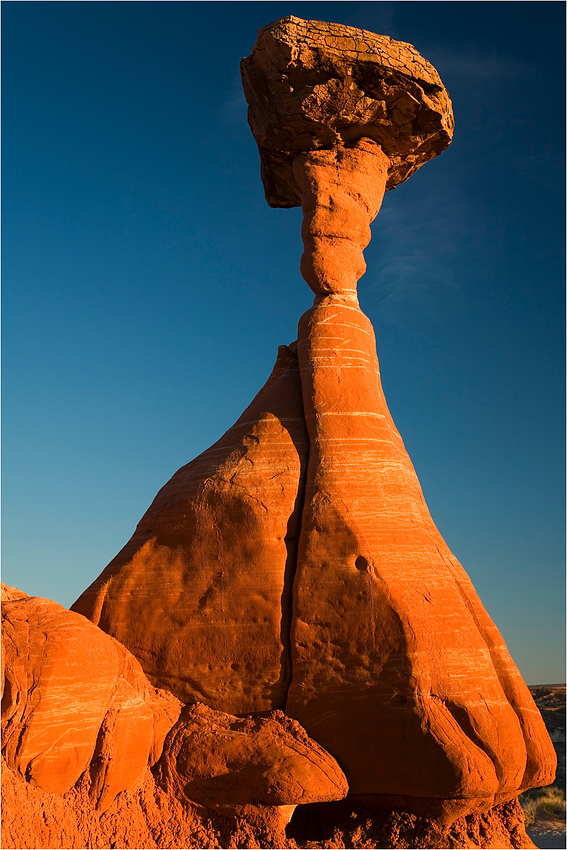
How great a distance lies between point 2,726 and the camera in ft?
24.3

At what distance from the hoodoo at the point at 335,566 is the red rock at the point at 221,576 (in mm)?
20

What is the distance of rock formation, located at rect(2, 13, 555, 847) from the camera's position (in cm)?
842

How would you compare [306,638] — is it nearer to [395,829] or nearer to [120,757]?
[395,829]

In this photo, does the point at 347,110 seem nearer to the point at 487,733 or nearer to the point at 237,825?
the point at 487,733

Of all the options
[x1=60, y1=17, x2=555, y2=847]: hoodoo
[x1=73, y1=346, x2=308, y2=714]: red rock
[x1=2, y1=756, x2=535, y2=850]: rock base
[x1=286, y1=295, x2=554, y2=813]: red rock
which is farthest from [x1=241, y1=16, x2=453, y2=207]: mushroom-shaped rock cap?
[x1=2, y1=756, x2=535, y2=850]: rock base

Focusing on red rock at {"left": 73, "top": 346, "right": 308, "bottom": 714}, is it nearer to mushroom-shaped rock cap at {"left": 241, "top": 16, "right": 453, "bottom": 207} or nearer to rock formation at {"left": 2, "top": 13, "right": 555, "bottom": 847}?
rock formation at {"left": 2, "top": 13, "right": 555, "bottom": 847}

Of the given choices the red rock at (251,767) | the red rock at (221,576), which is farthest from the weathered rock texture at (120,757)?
the red rock at (221,576)

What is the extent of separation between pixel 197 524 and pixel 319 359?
9.26 feet

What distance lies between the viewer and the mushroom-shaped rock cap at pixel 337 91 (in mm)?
11938

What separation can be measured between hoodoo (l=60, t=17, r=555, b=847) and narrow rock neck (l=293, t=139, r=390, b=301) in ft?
0.11


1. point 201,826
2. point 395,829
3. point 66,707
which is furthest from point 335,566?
point 66,707

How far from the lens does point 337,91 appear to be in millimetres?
12188

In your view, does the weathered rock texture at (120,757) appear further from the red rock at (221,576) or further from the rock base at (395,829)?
the rock base at (395,829)

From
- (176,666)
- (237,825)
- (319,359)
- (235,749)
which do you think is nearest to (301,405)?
(319,359)
